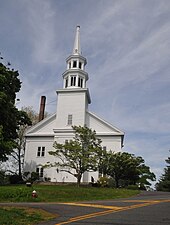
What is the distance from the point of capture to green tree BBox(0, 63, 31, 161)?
28792 millimetres

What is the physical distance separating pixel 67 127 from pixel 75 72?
8070 mm

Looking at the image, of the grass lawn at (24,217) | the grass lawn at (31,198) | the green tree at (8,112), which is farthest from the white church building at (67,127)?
the grass lawn at (24,217)

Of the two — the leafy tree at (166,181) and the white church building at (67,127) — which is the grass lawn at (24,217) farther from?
the leafy tree at (166,181)

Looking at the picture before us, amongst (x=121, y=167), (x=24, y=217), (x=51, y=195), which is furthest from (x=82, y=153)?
(x=24, y=217)

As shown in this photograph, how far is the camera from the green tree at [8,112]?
28792 mm

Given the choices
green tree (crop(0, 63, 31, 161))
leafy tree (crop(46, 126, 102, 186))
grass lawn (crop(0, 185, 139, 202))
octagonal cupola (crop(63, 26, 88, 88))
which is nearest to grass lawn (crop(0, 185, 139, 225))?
grass lawn (crop(0, 185, 139, 202))

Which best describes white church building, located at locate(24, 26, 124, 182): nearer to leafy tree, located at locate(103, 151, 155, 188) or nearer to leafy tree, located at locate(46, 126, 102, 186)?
leafy tree, located at locate(103, 151, 155, 188)

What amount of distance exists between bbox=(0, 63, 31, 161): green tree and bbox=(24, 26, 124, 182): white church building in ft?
25.8

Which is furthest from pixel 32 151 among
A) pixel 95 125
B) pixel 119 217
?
pixel 119 217

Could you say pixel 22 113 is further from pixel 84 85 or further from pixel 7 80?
pixel 84 85

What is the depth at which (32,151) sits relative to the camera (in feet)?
144

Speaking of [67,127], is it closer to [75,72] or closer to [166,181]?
[75,72]

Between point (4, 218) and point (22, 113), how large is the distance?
2601 centimetres

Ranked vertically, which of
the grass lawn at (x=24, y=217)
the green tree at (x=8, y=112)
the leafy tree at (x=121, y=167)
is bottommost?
the grass lawn at (x=24, y=217)
